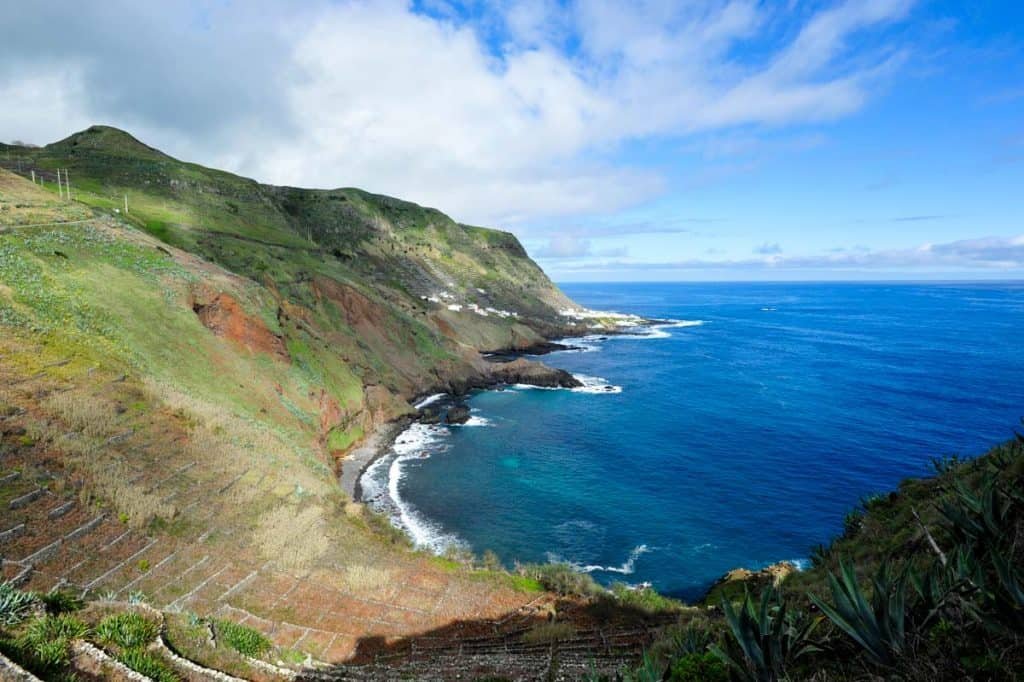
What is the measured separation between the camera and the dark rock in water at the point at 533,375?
6794 centimetres

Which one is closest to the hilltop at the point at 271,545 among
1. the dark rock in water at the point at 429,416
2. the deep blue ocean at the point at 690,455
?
the dark rock in water at the point at 429,416

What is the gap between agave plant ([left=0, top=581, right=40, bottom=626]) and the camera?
27.1 feet

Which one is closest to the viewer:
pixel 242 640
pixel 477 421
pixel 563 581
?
pixel 242 640

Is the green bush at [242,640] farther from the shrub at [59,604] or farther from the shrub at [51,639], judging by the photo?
the shrub at [51,639]

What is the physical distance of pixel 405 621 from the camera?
57.3 feet

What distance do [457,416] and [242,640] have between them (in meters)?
41.6

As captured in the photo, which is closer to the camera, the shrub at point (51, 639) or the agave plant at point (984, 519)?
the agave plant at point (984, 519)

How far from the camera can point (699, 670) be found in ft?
21.9

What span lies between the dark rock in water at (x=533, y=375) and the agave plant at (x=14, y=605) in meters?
60.2

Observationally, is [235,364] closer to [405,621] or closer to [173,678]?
[405,621]

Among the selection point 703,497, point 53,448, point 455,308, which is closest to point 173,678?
point 53,448

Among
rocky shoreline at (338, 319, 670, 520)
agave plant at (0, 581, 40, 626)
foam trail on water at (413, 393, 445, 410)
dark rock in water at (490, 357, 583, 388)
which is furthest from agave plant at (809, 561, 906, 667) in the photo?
dark rock in water at (490, 357, 583, 388)

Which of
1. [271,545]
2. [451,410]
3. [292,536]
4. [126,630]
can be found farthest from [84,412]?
[451,410]

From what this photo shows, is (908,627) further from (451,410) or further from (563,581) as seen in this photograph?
(451,410)
